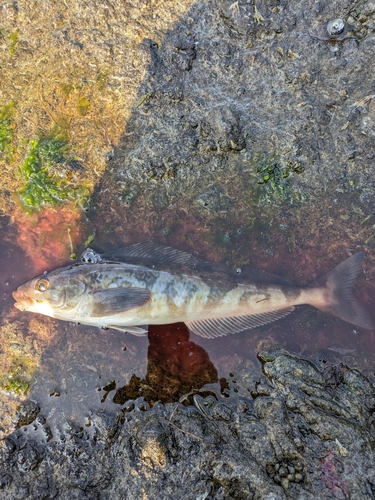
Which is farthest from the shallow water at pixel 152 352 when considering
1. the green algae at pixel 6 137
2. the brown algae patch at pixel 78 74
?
the brown algae patch at pixel 78 74

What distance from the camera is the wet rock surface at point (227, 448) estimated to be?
316 centimetres

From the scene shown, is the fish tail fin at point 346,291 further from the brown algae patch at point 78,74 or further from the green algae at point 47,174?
the green algae at point 47,174

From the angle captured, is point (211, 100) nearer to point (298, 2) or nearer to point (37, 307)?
point (298, 2)

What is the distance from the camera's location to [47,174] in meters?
4.48

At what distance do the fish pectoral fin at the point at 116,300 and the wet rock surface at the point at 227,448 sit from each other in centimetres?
110

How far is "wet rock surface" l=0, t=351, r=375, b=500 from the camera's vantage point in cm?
316

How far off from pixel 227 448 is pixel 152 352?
1.38 metres

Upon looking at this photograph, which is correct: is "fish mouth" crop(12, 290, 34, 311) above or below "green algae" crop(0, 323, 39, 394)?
above

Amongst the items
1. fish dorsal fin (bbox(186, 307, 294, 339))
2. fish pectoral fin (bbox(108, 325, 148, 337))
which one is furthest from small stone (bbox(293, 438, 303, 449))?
fish pectoral fin (bbox(108, 325, 148, 337))

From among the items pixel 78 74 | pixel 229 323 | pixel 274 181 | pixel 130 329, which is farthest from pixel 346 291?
pixel 78 74

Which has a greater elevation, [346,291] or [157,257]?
[346,291]

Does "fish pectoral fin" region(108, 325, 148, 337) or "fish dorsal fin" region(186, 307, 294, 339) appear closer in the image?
"fish pectoral fin" region(108, 325, 148, 337)

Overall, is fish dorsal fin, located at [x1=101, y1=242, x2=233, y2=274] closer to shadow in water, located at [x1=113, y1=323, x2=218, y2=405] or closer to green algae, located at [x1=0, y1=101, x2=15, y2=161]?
shadow in water, located at [x1=113, y1=323, x2=218, y2=405]

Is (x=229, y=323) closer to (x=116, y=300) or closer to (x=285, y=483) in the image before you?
(x=116, y=300)
